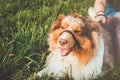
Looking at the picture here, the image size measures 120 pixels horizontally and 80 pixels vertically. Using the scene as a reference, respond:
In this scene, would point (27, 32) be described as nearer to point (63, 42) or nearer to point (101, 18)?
point (63, 42)

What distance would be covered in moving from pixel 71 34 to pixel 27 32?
0.36 meters

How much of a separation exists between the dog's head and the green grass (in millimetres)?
101

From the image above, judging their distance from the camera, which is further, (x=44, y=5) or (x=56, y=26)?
(x=44, y=5)

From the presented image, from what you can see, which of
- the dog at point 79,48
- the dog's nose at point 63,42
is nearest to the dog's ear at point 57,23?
the dog at point 79,48

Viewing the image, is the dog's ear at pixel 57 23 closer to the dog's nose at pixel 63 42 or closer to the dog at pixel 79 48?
the dog at pixel 79 48

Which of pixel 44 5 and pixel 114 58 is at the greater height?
pixel 44 5

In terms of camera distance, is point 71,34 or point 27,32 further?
point 27,32

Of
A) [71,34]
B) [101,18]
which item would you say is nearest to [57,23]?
[71,34]

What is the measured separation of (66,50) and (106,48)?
0.97ft

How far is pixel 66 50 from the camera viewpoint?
287cm

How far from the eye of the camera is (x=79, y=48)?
9.45 ft

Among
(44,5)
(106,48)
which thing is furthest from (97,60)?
(44,5)

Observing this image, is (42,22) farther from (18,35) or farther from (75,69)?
(75,69)

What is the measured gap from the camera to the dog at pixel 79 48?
2.86 m
